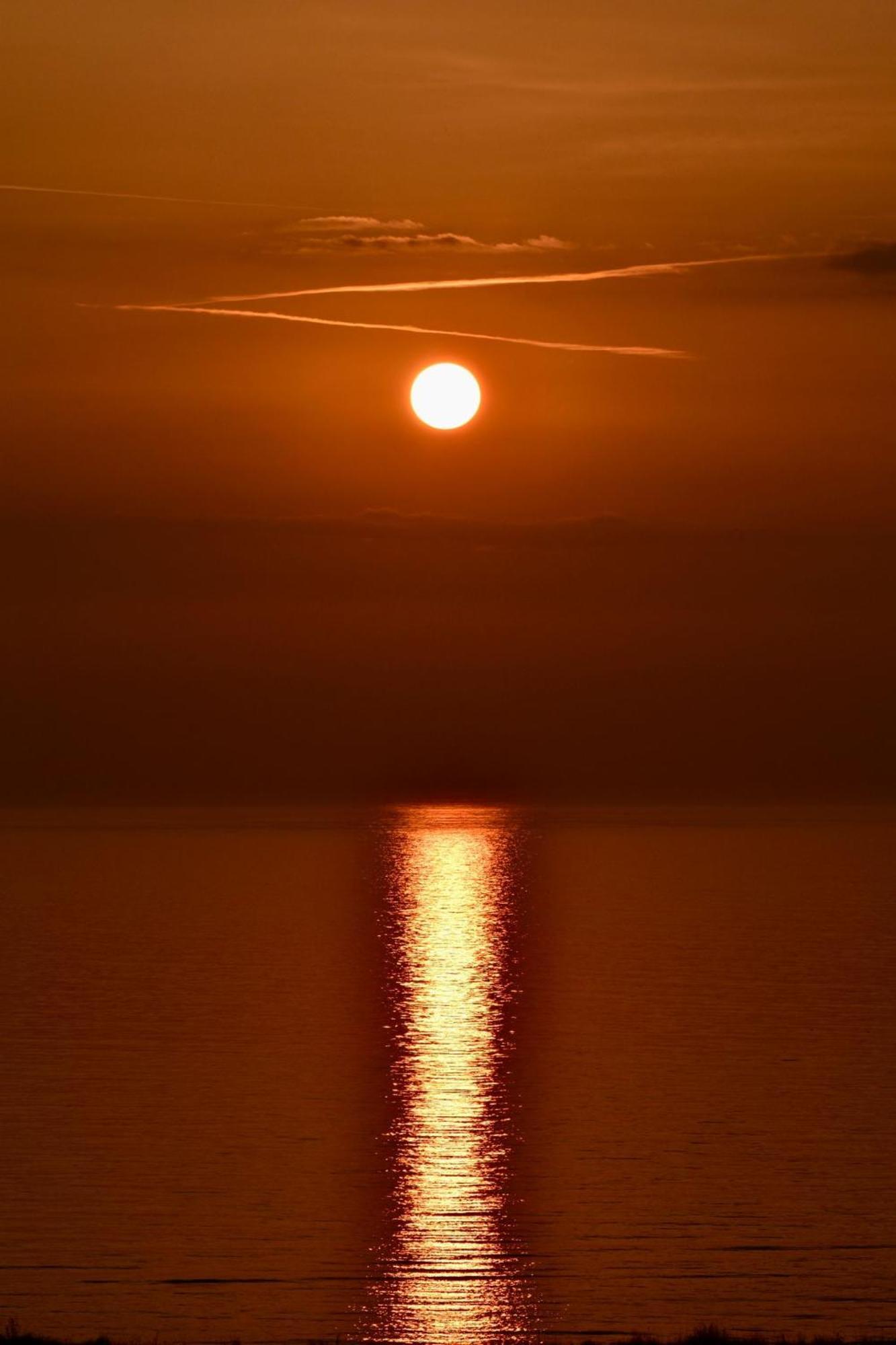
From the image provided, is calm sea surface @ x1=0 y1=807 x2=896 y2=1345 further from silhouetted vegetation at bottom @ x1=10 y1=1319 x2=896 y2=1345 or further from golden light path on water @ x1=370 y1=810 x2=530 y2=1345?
silhouetted vegetation at bottom @ x1=10 y1=1319 x2=896 y2=1345

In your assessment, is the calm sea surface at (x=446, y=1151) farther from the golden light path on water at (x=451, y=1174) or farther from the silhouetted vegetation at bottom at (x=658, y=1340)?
the silhouetted vegetation at bottom at (x=658, y=1340)

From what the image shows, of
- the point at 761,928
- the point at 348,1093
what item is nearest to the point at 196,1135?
the point at 348,1093

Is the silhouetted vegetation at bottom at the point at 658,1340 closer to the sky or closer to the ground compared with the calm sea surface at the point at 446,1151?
→ closer to the ground

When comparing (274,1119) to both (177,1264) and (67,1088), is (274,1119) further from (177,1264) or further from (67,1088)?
(177,1264)

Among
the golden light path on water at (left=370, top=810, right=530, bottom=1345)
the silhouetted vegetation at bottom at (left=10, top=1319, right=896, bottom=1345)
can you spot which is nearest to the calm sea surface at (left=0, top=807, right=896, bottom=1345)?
the golden light path on water at (left=370, top=810, right=530, bottom=1345)

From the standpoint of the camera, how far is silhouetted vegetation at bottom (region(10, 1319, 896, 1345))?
34.9 m

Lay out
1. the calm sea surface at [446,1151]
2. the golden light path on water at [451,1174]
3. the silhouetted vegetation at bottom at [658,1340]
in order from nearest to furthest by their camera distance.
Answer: the silhouetted vegetation at bottom at [658,1340], the golden light path on water at [451,1174], the calm sea surface at [446,1151]

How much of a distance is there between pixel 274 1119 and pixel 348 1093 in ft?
20.7

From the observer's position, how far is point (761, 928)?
16912 cm

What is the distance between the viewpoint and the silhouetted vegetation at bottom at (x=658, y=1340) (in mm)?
34906

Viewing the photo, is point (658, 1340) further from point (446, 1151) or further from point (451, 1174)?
point (446, 1151)

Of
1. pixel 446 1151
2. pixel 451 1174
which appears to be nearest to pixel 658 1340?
pixel 451 1174

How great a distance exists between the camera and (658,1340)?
1496 inches

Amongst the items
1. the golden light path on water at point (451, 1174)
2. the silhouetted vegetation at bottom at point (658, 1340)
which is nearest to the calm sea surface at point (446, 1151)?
the golden light path on water at point (451, 1174)
